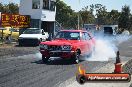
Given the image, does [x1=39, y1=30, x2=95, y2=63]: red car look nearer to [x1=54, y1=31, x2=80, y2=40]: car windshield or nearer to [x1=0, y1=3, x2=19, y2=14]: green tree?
[x1=54, y1=31, x2=80, y2=40]: car windshield

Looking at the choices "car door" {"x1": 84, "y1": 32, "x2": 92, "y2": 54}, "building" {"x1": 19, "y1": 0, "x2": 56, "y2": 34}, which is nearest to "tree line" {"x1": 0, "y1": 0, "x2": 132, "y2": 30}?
"building" {"x1": 19, "y1": 0, "x2": 56, "y2": 34}

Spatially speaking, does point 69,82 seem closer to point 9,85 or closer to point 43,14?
point 9,85

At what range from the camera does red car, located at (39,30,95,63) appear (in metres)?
16.0

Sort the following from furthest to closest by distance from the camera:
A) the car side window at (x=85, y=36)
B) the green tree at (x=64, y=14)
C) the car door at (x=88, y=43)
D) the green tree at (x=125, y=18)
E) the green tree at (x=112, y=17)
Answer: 1. the green tree at (x=112, y=17)
2. the green tree at (x=125, y=18)
3. the green tree at (x=64, y=14)
4. the car door at (x=88, y=43)
5. the car side window at (x=85, y=36)

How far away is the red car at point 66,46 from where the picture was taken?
52.6 ft

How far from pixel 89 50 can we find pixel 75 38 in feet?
5.72

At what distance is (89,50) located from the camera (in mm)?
18594

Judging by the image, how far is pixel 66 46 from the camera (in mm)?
15977

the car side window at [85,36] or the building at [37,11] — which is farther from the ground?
the building at [37,11]

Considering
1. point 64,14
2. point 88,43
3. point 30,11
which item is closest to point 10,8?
point 64,14

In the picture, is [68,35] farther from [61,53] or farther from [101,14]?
[101,14]

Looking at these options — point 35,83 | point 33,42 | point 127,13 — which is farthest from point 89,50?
point 127,13

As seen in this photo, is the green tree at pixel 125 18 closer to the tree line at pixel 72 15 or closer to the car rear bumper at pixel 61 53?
the tree line at pixel 72 15

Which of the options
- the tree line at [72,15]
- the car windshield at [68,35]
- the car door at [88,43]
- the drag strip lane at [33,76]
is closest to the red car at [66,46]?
the car windshield at [68,35]
